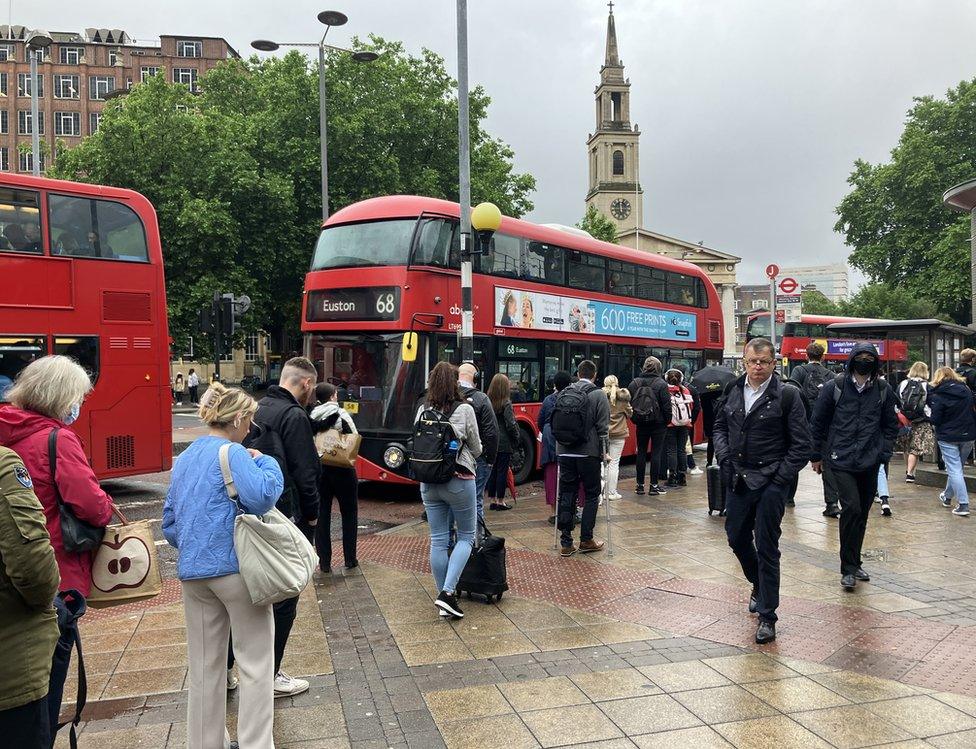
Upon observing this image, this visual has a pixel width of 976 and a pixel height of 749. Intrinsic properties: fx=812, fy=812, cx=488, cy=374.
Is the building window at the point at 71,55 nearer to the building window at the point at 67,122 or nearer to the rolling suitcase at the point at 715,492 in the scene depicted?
the building window at the point at 67,122

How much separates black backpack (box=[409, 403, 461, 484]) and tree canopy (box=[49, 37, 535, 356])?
20.1 meters

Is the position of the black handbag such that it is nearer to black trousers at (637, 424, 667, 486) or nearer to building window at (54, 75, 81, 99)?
black trousers at (637, 424, 667, 486)

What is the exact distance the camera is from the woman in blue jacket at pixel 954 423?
378 inches

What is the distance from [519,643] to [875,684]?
2068 millimetres

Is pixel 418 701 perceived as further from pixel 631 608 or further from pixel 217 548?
pixel 631 608

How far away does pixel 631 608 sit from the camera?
596 cm

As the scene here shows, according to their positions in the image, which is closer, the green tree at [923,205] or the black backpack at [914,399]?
the black backpack at [914,399]

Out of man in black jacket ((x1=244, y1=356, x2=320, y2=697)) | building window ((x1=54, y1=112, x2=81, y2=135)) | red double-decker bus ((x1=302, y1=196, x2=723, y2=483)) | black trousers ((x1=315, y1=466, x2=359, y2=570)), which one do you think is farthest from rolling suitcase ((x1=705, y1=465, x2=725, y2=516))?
building window ((x1=54, y1=112, x2=81, y2=135))

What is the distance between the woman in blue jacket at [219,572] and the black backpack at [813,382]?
848 centimetres

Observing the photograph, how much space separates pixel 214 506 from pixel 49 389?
2.53 feet

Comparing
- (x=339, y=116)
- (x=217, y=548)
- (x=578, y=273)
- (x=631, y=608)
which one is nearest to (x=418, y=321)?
(x=578, y=273)

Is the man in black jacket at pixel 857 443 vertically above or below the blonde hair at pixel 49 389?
below

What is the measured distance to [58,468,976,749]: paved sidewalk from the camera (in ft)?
13.1

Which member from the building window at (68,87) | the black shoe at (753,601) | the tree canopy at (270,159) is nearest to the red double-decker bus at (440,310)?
the black shoe at (753,601)
